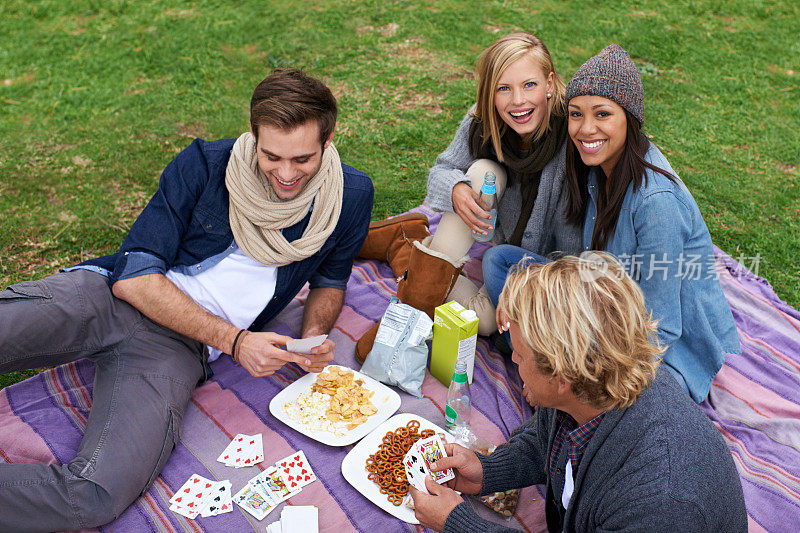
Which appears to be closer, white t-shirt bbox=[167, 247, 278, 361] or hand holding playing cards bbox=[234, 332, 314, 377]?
hand holding playing cards bbox=[234, 332, 314, 377]

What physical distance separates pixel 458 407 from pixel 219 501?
1143 mm

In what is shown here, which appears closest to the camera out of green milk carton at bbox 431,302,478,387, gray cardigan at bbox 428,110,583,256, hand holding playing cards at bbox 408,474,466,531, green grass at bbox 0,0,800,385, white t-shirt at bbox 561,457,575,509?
white t-shirt at bbox 561,457,575,509

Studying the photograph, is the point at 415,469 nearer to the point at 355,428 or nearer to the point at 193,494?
the point at 355,428

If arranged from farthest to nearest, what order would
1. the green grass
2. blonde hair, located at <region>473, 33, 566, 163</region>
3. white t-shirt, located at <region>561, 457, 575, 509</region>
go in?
the green grass < blonde hair, located at <region>473, 33, 566, 163</region> < white t-shirt, located at <region>561, 457, 575, 509</region>

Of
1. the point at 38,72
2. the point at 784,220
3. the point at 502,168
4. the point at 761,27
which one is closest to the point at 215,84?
the point at 38,72

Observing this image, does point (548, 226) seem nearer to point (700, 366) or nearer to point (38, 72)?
point (700, 366)

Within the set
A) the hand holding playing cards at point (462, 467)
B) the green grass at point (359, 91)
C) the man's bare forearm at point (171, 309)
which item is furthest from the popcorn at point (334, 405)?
the green grass at point (359, 91)

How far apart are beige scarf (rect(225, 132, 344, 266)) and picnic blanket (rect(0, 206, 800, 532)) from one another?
703 mm

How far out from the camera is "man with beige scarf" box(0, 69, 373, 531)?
2.68m

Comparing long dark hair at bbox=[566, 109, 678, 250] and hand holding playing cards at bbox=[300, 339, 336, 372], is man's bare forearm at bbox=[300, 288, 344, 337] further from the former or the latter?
long dark hair at bbox=[566, 109, 678, 250]

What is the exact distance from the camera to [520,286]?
196 centimetres

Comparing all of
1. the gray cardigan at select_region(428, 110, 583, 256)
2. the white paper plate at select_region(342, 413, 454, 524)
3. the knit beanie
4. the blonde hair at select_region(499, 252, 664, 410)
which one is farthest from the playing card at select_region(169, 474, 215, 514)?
the knit beanie

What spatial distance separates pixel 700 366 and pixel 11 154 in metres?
5.52

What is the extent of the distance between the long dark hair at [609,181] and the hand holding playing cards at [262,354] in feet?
5.25
